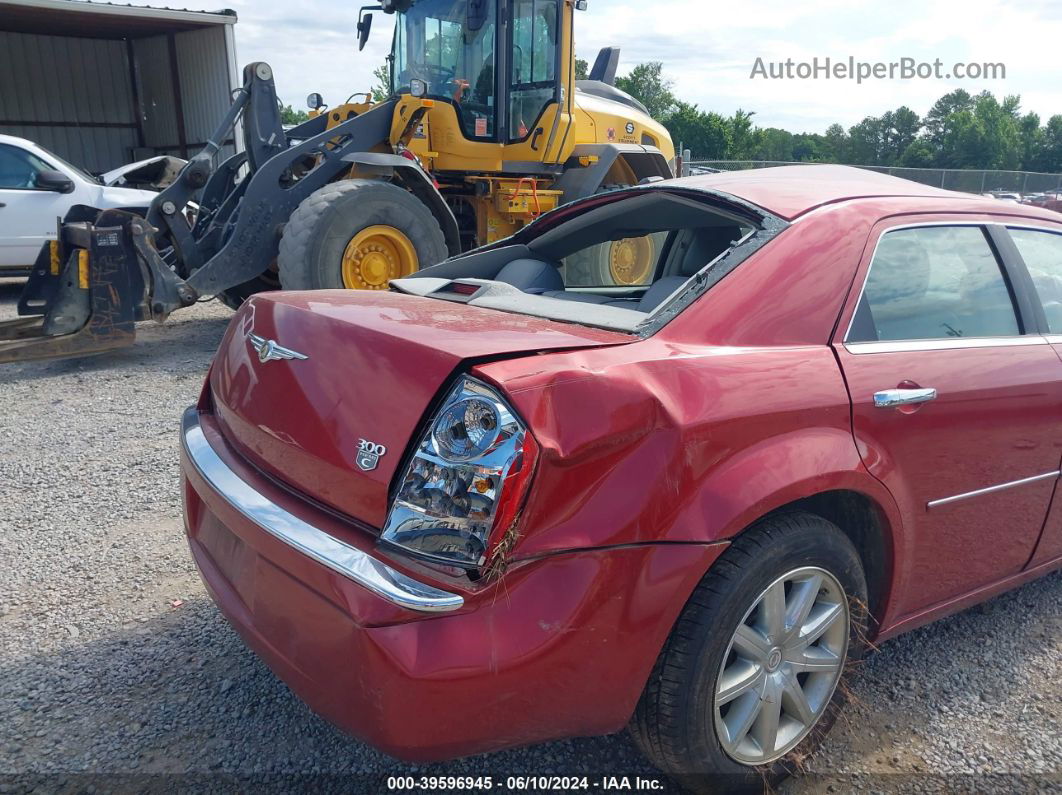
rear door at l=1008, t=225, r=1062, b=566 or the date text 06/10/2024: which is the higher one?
rear door at l=1008, t=225, r=1062, b=566

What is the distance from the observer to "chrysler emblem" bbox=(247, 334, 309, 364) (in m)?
2.18

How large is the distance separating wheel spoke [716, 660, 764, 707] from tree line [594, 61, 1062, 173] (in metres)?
59.4

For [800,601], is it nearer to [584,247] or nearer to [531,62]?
[584,247]

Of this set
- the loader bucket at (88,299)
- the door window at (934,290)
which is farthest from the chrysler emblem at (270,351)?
the loader bucket at (88,299)

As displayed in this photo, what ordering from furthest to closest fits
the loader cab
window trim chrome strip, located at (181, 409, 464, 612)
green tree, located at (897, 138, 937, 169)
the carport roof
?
1. green tree, located at (897, 138, 937, 169)
2. the carport roof
3. the loader cab
4. window trim chrome strip, located at (181, 409, 464, 612)

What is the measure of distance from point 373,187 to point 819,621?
19.0ft

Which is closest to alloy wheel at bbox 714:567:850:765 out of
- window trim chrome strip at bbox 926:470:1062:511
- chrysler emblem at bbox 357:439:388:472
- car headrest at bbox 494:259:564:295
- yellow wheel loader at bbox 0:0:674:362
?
window trim chrome strip at bbox 926:470:1062:511

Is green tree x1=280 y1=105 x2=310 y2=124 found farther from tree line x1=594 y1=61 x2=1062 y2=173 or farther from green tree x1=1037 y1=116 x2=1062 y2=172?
green tree x1=1037 y1=116 x2=1062 y2=172

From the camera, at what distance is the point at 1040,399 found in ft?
8.76

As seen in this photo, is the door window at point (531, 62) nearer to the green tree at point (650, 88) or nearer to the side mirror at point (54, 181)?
the side mirror at point (54, 181)

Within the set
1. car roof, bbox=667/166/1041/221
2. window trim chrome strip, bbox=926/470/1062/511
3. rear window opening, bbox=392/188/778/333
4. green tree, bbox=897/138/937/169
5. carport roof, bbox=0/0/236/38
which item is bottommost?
window trim chrome strip, bbox=926/470/1062/511

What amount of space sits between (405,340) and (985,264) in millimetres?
2093

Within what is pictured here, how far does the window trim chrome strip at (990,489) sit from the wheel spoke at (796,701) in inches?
26.3

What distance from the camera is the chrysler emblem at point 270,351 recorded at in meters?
2.18
